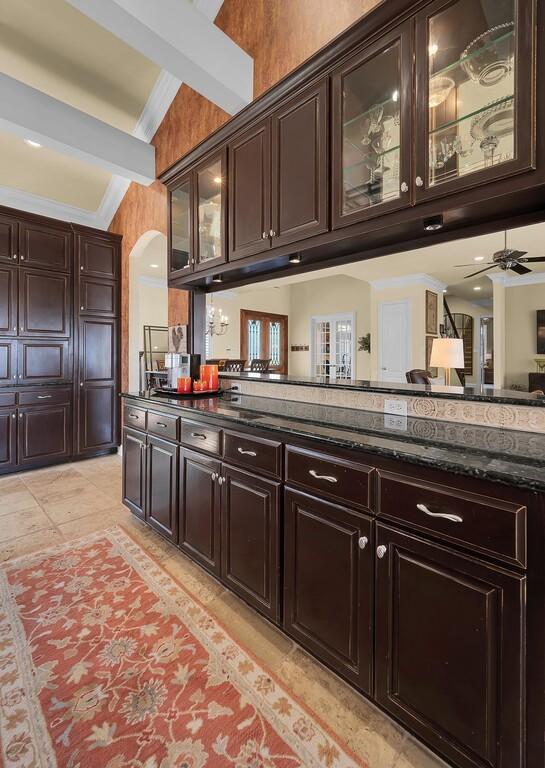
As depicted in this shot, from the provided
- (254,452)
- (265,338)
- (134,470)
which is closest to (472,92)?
(254,452)

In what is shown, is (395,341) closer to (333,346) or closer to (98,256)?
(333,346)

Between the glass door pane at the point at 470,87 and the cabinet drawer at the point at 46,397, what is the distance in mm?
4290

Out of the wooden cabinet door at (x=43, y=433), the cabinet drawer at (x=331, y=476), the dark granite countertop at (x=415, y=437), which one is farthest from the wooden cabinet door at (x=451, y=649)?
the wooden cabinet door at (x=43, y=433)

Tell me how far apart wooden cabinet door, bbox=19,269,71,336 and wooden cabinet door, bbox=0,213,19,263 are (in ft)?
0.55

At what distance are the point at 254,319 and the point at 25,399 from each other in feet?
9.25

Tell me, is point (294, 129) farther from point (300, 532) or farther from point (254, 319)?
point (300, 532)

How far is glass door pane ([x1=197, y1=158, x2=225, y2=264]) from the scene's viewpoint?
240 centimetres

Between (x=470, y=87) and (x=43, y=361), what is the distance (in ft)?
14.5

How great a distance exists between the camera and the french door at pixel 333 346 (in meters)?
2.52

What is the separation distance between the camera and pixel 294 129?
6.13ft

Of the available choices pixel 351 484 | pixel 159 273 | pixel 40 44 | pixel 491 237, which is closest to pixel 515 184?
pixel 491 237

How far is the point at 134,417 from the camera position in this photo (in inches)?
103

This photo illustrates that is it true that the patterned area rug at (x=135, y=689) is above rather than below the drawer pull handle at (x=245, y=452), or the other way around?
below

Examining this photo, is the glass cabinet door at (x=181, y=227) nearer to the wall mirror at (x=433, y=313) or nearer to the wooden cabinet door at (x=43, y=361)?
the wall mirror at (x=433, y=313)
